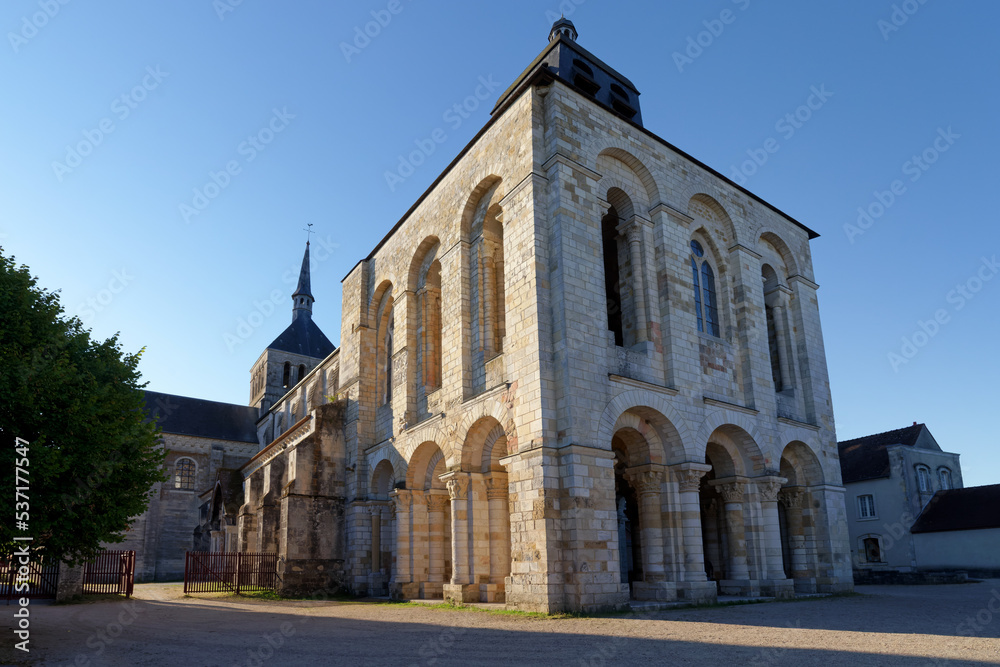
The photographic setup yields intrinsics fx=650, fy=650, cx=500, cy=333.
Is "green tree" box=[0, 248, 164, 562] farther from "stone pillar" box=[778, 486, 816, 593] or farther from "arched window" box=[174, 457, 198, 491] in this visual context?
"arched window" box=[174, 457, 198, 491]

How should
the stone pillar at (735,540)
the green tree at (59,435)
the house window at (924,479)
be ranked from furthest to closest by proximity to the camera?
the house window at (924,479) → the stone pillar at (735,540) → the green tree at (59,435)

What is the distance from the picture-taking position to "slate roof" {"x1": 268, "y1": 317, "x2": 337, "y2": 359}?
163 feet

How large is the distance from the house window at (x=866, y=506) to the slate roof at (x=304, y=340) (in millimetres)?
35704

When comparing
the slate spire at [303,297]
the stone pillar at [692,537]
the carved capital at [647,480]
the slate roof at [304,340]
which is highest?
the slate spire at [303,297]

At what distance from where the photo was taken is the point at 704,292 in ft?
58.5

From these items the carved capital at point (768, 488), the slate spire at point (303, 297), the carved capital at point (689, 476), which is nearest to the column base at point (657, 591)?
the carved capital at point (689, 476)

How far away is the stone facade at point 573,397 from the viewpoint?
13.4m

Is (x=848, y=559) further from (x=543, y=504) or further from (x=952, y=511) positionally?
(x=952, y=511)

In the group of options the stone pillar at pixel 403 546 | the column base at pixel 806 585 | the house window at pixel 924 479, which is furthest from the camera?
the house window at pixel 924 479

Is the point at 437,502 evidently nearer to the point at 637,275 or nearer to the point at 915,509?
the point at 637,275

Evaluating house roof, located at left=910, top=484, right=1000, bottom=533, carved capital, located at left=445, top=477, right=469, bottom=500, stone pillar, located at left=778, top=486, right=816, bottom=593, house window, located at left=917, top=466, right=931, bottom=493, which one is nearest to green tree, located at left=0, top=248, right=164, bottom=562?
carved capital, located at left=445, top=477, right=469, bottom=500

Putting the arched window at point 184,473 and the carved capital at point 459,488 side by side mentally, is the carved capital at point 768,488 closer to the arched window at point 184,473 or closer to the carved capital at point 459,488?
the carved capital at point 459,488

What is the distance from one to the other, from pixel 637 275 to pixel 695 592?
7.29 metres

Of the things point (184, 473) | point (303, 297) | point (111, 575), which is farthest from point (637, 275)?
point (303, 297)
